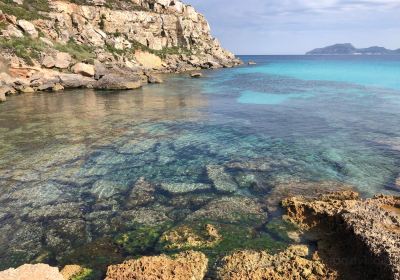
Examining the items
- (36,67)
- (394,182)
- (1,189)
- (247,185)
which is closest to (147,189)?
(247,185)

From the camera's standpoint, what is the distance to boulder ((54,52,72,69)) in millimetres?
49766

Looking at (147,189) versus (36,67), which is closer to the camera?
(147,189)

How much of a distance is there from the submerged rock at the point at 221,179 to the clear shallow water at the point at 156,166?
0.11 meters

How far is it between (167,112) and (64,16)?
46.8 m

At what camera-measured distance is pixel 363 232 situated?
8.67 metres

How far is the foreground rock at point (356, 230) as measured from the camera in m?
7.75

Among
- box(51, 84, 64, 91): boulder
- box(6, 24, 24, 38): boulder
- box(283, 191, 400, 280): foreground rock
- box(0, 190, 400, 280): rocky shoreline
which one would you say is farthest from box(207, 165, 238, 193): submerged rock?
box(6, 24, 24, 38): boulder

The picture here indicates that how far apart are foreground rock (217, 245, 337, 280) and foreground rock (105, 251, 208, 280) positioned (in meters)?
0.56

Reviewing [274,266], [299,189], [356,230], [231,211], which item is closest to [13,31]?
[231,211]

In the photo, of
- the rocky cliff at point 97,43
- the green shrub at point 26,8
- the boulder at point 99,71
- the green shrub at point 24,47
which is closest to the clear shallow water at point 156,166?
the rocky cliff at point 97,43

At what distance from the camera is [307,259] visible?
8.91m

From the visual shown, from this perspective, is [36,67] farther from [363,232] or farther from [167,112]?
[363,232]

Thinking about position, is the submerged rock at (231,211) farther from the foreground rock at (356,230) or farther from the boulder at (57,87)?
the boulder at (57,87)

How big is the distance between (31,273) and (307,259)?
253 inches
